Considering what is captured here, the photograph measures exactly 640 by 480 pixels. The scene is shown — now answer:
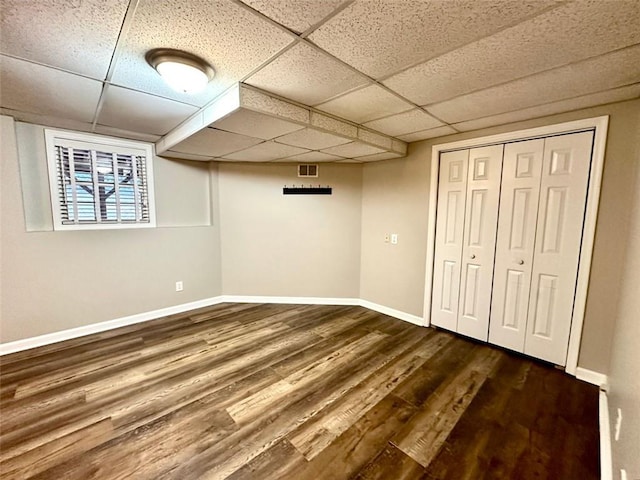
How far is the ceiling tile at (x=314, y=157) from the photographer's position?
336cm

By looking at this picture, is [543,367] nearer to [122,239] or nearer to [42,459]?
[42,459]

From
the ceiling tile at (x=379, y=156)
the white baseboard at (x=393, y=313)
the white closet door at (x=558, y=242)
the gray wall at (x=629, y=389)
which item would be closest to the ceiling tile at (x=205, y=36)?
the ceiling tile at (x=379, y=156)

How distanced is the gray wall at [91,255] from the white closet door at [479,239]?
11.3 ft

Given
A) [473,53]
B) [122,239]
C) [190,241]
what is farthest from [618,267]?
[122,239]

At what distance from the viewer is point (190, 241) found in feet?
12.6

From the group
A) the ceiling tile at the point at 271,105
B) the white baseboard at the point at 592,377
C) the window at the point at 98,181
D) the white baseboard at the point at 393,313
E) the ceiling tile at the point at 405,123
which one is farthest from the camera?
the white baseboard at the point at 393,313

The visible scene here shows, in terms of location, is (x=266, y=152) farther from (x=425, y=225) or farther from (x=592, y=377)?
(x=592, y=377)

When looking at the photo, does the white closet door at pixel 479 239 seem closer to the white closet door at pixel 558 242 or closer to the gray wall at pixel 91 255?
the white closet door at pixel 558 242

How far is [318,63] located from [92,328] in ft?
12.2

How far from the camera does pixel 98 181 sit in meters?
3.13

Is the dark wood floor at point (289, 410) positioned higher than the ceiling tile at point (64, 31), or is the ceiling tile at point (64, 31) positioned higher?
the ceiling tile at point (64, 31)

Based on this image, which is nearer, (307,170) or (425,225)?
(425,225)

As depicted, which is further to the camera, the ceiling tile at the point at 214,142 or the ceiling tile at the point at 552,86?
the ceiling tile at the point at 214,142

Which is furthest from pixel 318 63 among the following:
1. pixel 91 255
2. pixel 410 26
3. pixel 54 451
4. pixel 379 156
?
pixel 91 255
